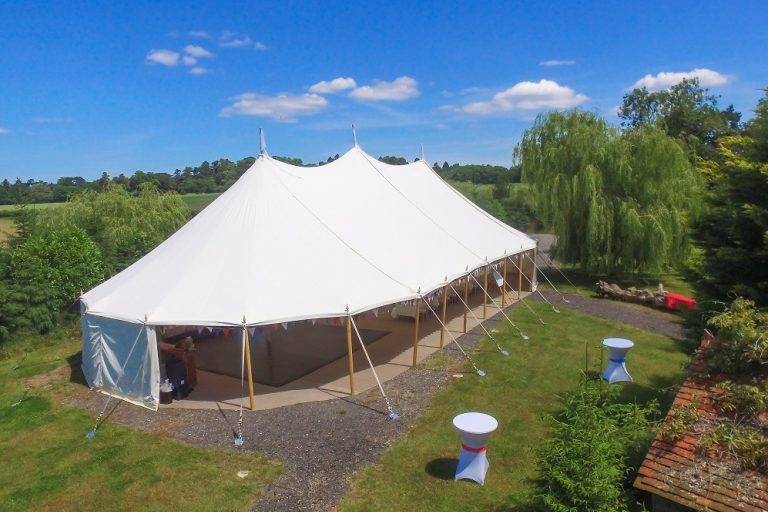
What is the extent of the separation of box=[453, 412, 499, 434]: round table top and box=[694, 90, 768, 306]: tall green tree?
135 inches

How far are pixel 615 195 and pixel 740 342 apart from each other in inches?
549

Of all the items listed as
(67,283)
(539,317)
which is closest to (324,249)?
(539,317)

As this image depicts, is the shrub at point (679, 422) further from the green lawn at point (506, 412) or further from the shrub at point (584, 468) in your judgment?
the green lawn at point (506, 412)

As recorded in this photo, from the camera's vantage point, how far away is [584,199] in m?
17.8

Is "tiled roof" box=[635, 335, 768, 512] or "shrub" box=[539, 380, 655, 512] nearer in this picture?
"tiled roof" box=[635, 335, 768, 512]

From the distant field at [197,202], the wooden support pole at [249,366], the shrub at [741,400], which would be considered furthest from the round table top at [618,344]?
the distant field at [197,202]

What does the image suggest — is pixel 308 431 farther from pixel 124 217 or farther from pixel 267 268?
pixel 124 217

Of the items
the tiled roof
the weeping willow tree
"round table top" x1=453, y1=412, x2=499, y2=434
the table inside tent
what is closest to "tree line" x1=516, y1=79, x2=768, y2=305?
the weeping willow tree

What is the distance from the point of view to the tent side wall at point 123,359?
8727 millimetres

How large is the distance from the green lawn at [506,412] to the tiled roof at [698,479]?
1283mm

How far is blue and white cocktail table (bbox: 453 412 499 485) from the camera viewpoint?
6402mm

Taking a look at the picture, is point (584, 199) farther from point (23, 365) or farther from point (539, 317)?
point (23, 365)

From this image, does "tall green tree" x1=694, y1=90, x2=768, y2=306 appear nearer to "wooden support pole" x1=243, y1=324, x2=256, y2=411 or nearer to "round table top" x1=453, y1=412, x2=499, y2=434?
"round table top" x1=453, y1=412, x2=499, y2=434

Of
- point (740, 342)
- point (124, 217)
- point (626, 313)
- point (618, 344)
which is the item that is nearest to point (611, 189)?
point (626, 313)
